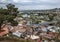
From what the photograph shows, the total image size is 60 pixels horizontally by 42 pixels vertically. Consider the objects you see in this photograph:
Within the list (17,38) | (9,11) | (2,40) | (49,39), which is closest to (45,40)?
(49,39)

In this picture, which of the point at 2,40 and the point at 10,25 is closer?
the point at 2,40

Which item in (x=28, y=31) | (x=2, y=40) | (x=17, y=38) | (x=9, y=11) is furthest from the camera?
(x=9, y=11)

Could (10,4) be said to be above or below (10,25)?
above

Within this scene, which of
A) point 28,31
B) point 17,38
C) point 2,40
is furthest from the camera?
point 28,31

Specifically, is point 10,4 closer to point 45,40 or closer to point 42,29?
point 42,29

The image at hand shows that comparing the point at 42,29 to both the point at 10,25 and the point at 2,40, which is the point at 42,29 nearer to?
the point at 10,25

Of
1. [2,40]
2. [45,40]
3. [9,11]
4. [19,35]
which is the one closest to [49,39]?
[45,40]

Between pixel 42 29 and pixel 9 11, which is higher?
pixel 9 11

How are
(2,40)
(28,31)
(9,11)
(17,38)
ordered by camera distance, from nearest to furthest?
(2,40) < (17,38) < (28,31) < (9,11)

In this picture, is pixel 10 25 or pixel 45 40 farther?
pixel 10 25
